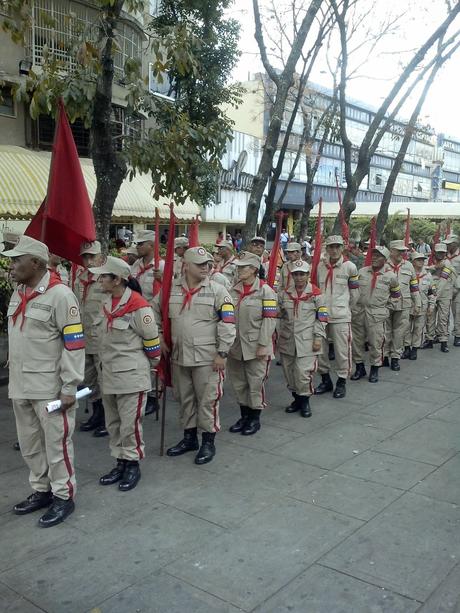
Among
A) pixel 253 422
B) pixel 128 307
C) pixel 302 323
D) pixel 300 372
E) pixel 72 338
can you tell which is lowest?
pixel 253 422

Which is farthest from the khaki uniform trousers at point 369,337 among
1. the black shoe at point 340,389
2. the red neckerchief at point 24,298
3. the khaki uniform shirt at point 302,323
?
the red neckerchief at point 24,298

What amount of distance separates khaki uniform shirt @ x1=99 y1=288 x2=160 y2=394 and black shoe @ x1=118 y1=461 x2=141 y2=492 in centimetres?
64

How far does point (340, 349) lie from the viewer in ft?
26.9

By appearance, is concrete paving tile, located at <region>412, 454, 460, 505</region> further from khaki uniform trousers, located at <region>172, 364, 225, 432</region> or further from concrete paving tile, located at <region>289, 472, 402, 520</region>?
khaki uniform trousers, located at <region>172, 364, 225, 432</region>

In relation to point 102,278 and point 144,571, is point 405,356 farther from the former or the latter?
point 144,571

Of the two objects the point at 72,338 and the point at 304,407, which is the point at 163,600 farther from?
the point at 304,407

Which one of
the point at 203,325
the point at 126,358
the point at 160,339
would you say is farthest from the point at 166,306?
the point at 126,358

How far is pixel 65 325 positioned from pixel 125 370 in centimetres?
80

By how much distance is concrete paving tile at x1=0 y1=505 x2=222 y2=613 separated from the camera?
11.9ft

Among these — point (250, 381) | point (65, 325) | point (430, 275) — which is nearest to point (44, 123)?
point (430, 275)

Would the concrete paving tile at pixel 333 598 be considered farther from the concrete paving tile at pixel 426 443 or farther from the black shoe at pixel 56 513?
the concrete paving tile at pixel 426 443

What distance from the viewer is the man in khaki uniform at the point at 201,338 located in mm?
5663

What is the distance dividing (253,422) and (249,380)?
0.44 meters

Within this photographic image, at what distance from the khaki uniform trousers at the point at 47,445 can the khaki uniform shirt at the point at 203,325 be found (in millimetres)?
1391
